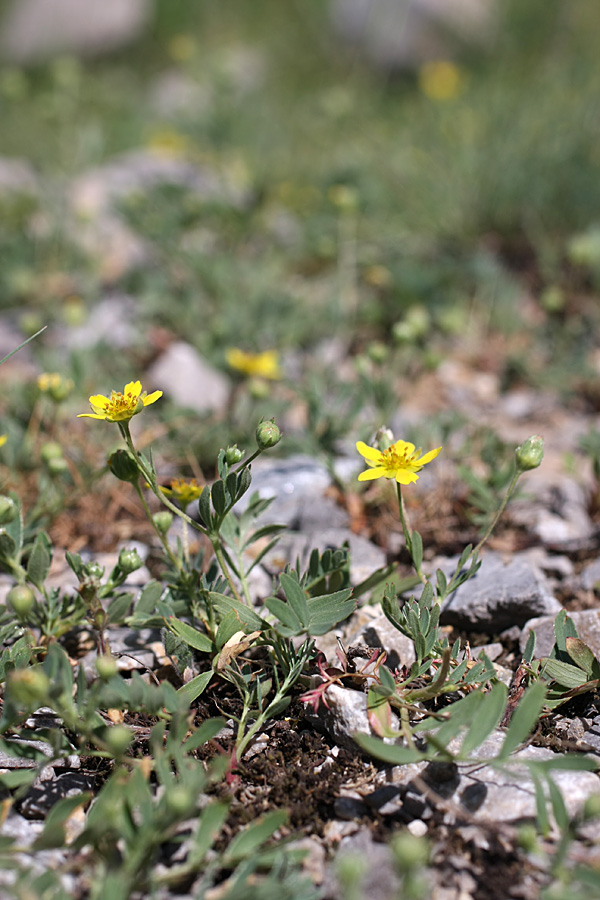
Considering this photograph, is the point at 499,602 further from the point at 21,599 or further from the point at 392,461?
the point at 21,599

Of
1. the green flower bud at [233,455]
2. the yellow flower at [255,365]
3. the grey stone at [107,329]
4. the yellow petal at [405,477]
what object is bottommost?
the grey stone at [107,329]

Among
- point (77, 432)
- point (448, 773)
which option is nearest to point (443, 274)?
point (77, 432)

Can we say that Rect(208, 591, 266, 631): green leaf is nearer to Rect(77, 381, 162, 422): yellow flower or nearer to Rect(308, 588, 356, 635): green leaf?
Rect(308, 588, 356, 635): green leaf

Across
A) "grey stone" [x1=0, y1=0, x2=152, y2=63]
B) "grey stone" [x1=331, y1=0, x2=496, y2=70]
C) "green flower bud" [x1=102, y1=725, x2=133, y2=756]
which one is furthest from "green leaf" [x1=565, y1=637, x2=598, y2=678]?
"grey stone" [x1=0, y1=0, x2=152, y2=63]

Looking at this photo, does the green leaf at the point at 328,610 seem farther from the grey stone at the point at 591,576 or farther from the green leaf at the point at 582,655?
the grey stone at the point at 591,576

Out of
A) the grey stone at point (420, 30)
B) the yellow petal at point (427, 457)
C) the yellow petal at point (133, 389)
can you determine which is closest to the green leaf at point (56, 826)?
the yellow petal at point (133, 389)

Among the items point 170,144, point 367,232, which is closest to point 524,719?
point 367,232
